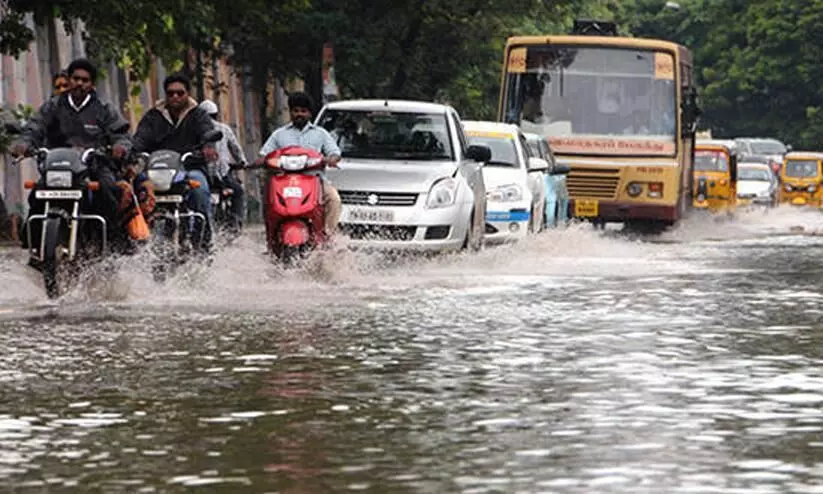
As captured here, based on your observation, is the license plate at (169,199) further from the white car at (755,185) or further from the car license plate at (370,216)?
the white car at (755,185)

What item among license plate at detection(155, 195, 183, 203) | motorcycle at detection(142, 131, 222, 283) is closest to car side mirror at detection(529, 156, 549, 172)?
motorcycle at detection(142, 131, 222, 283)

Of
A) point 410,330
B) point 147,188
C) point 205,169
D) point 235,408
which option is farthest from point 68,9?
point 235,408

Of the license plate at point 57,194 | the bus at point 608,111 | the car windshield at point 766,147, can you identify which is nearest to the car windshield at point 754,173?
the car windshield at point 766,147

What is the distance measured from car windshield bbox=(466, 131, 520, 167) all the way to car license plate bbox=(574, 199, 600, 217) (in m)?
7.73

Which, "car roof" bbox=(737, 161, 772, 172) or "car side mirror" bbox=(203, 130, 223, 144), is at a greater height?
"car side mirror" bbox=(203, 130, 223, 144)

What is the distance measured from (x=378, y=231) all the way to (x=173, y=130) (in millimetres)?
3443

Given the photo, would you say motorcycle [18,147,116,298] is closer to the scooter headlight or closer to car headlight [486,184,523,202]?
the scooter headlight

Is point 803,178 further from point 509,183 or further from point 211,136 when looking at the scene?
point 211,136

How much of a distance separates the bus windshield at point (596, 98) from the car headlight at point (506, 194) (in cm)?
854

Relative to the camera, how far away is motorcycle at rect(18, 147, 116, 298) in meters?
16.9

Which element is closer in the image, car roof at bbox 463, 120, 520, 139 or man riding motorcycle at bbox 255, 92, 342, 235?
man riding motorcycle at bbox 255, 92, 342, 235

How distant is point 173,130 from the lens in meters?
20.0

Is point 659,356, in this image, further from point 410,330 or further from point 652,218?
point 652,218

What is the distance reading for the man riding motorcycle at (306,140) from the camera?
20.8 m
